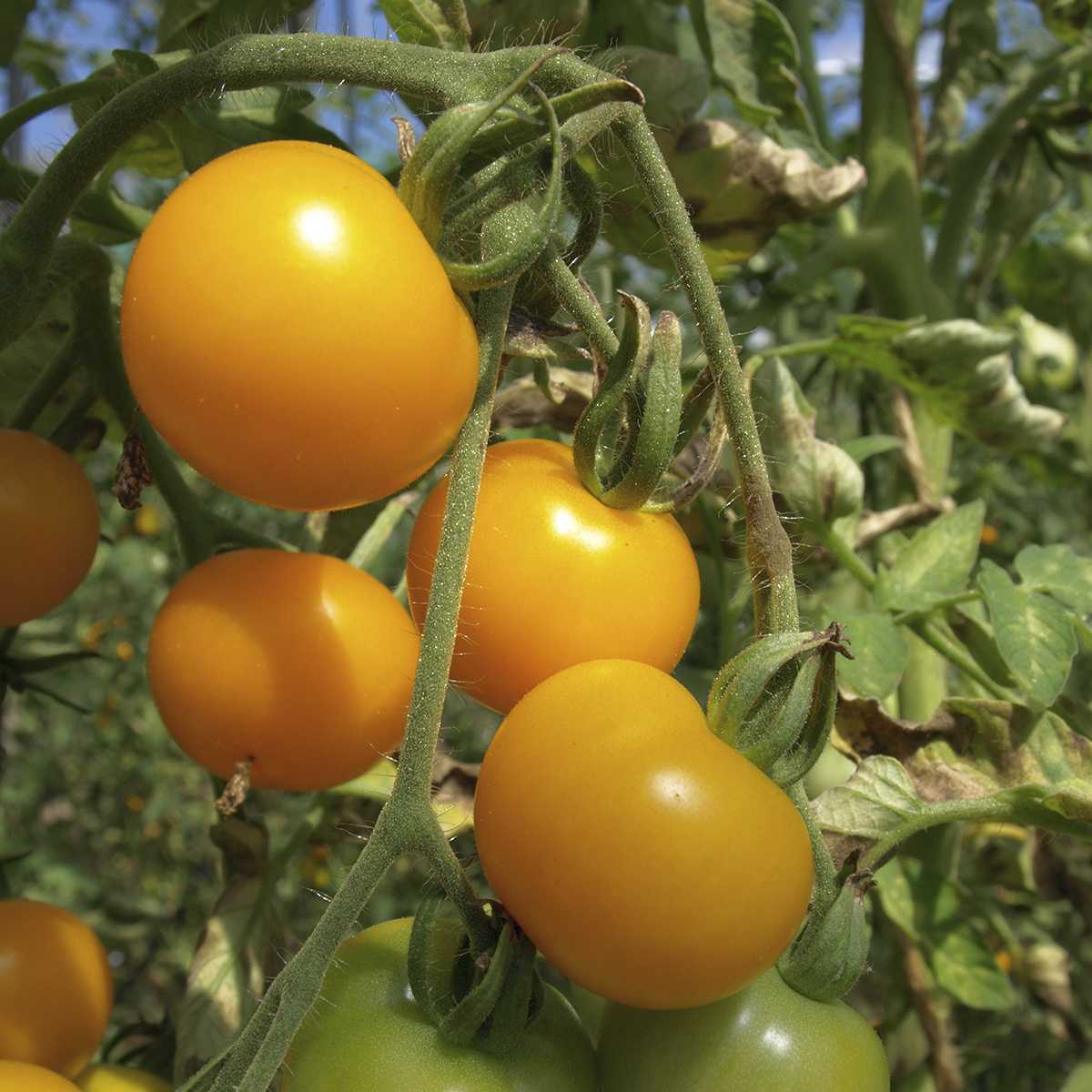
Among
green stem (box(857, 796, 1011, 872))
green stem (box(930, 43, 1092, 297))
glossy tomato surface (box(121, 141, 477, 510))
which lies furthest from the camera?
green stem (box(930, 43, 1092, 297))

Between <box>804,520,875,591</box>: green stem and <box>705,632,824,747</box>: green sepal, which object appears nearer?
<box>705,632,824,747</box>: green sepal

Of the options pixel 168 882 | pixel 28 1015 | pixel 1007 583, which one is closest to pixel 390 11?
pixel 1007 583

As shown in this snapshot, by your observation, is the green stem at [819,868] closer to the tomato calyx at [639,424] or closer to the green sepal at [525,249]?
the tomato calyx at [639,424]

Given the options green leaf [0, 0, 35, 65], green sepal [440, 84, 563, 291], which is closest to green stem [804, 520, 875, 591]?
green sepal [440, 84, 563, 291]

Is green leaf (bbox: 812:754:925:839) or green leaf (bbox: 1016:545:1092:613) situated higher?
green leaf (bbox: 1016:545:1092:613)

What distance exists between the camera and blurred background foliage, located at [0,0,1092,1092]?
0.76 meters

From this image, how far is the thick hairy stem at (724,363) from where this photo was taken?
43 centimetres

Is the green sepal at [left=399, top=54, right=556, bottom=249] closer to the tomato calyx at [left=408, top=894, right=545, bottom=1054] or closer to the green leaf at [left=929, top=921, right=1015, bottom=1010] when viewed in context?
the tomato calyx at [left=408, top=894, right=545, bottom=1054]

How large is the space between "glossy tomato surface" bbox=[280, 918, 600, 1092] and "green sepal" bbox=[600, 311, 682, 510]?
247 millimetres

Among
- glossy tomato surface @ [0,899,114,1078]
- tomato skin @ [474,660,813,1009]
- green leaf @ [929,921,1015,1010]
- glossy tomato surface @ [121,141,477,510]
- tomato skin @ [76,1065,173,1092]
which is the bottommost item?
green leaf @ [929,921,1015,1010]

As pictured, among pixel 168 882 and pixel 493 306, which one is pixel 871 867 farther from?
pixel 168 882

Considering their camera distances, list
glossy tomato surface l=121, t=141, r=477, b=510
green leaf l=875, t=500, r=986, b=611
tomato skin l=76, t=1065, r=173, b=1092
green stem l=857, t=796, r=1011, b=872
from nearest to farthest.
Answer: glossy tomato surface l=121, t=141, r=477, b=510 → green stem l=857, t=796, r=1011, b=872 → tomato skin l=76, t=1065, r=173, b=1092 → green leaf l=875, t=500, r=986, b=611

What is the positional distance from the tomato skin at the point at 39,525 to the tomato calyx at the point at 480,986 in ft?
1.07

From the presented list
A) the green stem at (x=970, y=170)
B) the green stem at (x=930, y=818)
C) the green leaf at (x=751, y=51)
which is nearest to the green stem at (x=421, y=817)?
the green stem at (x=930, y=818)
